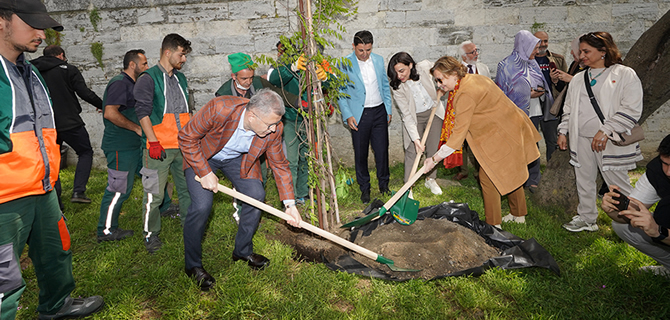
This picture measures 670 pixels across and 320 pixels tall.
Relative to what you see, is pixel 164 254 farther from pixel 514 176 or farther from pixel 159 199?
pixel 514 176

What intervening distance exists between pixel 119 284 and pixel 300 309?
63.0 inches

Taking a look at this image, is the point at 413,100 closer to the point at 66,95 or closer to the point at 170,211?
the point at 170,211

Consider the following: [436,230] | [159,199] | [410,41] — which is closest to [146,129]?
[159,199]

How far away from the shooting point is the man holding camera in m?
2.64

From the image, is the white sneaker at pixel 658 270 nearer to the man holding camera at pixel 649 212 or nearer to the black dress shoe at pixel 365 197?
the man holding camera at pixel 649 212

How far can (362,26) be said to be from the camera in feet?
20.4

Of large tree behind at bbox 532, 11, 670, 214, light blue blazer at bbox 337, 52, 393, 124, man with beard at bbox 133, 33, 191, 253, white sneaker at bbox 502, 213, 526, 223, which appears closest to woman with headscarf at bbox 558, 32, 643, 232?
large tree behind at bbox 532, 11, 670, 214

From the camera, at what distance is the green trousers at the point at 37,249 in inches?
85.8

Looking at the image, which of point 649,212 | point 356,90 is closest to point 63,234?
point 356,90

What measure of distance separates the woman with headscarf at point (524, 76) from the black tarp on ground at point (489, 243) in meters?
1.61

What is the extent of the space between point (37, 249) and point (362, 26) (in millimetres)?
5111

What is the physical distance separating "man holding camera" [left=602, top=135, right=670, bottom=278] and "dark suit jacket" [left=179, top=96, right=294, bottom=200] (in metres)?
2.44

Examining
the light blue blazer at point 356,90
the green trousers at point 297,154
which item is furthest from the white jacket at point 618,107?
the green trousers at point 297,154

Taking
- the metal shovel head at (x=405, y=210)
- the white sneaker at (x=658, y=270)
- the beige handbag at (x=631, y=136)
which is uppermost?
the beige handbag at (x=631, y=136)
